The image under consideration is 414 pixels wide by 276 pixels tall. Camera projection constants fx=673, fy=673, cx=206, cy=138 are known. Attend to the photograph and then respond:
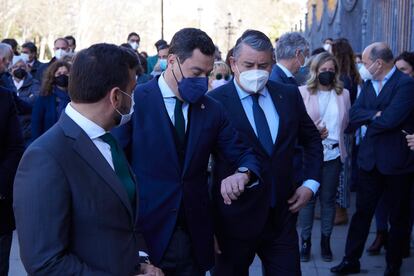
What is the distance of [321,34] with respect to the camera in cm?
2872

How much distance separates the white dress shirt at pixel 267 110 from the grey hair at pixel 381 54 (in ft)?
6.70

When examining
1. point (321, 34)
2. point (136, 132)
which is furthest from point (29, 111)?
point (321, 34)

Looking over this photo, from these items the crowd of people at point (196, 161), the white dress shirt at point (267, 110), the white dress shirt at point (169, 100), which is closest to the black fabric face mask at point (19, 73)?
the crowd of people at point (196, 161)

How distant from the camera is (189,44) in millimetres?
3598

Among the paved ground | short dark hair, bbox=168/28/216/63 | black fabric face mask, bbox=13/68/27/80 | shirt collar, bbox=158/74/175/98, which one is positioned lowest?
the paved ground

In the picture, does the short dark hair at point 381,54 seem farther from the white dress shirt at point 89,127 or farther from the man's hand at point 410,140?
the white dress shirt at point 89,127

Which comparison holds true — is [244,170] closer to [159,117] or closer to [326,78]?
[159,117]

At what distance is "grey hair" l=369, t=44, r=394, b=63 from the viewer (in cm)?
589

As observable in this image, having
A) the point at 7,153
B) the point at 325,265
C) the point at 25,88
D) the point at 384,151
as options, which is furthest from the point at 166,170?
the point at 25,88

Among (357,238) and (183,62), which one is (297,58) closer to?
(357,238)

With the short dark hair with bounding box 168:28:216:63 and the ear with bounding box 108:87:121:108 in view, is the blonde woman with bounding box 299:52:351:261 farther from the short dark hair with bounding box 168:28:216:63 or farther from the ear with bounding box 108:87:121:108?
the ear with bounding box 108:87:121:108

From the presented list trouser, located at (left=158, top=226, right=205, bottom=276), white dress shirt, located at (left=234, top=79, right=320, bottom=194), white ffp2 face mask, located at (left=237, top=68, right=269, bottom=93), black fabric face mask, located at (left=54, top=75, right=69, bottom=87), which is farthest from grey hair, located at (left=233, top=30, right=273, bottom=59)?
black fabric face mask, located at (left=54, top=75, right=69, bottom=87)

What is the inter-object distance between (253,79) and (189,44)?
62cm

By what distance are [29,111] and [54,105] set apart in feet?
2.42
